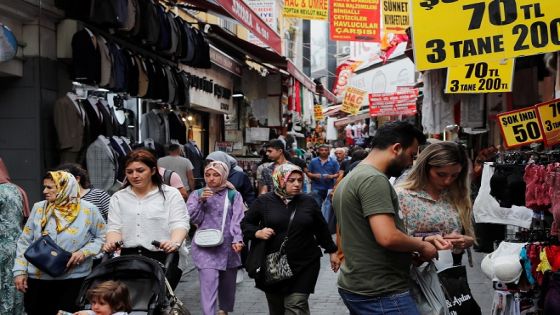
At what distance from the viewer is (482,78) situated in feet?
28.4

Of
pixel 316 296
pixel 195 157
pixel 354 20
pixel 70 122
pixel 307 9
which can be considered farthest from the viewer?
pixel 307 9

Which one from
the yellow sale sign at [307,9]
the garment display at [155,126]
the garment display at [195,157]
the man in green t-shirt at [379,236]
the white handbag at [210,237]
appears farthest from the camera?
the yellow sale sign at [307,9]

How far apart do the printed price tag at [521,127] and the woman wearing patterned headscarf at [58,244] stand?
4.27 m

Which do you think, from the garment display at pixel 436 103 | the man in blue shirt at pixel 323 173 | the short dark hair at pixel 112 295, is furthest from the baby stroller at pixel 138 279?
the man in blue shirt at pixel 323 173

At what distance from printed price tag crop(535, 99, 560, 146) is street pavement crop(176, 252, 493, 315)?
2435 millimetres

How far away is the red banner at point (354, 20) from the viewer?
17672 mm

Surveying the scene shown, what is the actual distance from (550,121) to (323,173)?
9775 mm

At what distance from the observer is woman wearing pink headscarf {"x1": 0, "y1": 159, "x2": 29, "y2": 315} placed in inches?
260

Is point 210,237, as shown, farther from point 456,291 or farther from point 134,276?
point 456,291

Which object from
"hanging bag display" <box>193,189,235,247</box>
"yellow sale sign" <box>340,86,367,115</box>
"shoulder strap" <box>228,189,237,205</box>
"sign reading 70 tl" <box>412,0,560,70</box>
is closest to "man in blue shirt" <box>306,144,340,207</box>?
"shoulder strap" <box>228,189,237,205</box>

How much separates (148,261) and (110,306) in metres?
0.49

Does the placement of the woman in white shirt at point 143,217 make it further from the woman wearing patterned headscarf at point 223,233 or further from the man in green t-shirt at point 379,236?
the man in green t-shirt at point 379,236

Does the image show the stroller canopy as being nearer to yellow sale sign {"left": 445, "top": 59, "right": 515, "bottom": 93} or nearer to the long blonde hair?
the long blonde hair

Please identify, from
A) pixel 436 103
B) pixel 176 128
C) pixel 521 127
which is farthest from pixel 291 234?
pixel 176 128
